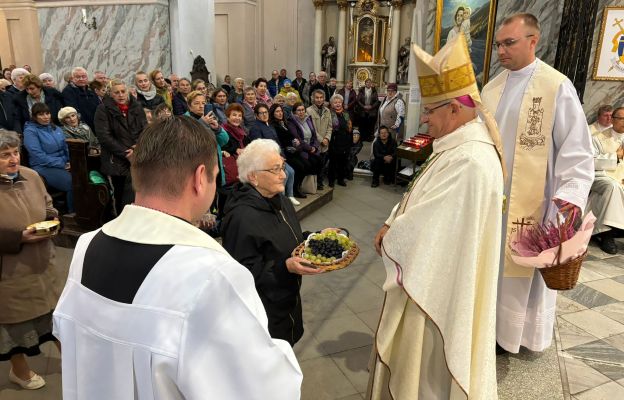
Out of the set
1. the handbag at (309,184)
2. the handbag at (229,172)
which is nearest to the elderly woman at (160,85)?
the handbag at (229,172)

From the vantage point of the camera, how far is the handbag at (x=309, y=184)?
700 cm

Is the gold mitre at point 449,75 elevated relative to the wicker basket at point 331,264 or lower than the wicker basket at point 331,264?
elevated

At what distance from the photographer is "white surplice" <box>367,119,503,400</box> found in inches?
74.9

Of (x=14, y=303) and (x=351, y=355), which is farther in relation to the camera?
(x=351, y=355)

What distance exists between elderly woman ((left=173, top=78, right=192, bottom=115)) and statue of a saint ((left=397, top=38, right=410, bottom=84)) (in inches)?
394

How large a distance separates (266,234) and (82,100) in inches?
224

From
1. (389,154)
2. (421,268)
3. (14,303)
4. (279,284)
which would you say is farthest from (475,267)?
(389,154)

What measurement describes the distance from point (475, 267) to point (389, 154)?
6.47 metres

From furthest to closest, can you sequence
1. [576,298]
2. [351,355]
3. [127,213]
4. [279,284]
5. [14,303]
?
1. [576,298]
2. [351,355]
3. [14,303]
4. [279,284]
5. [127,213]

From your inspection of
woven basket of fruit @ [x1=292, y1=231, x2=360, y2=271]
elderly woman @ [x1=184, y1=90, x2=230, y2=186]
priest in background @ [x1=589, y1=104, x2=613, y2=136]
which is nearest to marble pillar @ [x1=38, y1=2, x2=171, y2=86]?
elderly woman @ [x1=184, y1=90, x2=230, y2=186]

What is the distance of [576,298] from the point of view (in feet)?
13.3

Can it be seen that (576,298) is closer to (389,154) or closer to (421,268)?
(421,268)

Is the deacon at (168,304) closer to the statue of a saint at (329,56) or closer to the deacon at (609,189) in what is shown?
the deacon at (609,189)

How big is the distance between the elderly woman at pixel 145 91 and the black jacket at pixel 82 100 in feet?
3.66
